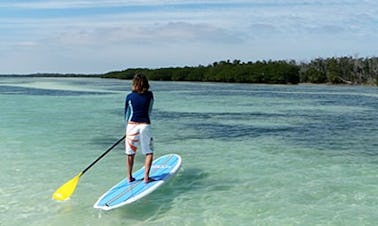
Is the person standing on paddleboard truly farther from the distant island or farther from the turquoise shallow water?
the distant island

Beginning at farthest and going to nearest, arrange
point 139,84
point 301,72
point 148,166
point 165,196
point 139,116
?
1. point 301,72
2. point 165,196
3. point 148,166
4. point 139,116
5. point 139,84

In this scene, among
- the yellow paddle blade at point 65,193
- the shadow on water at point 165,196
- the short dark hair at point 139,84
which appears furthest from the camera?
the yellow paddle blade at point 65,193

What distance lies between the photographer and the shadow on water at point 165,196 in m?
7.05

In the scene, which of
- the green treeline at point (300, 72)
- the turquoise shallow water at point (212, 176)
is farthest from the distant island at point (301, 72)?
the turquoise shallow water at point (212, 176)

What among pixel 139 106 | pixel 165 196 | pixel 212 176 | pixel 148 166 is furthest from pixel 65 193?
pixel 212 176

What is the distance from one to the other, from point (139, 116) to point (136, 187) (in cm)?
113

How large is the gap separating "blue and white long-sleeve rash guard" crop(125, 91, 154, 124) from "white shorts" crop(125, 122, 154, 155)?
94 mm

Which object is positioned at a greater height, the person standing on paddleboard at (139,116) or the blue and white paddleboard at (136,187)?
the person standing on paddleboard at (139,116)

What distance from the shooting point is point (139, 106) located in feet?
24.1

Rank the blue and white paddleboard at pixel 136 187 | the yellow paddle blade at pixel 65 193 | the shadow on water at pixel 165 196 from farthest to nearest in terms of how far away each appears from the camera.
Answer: the yellow paddle blade at pixel 65 193
the shadow on water at pixel 165 196
the blue and white paddleboard at pixel 136 187

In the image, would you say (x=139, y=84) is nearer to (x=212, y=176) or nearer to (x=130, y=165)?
(x=130, y=165)

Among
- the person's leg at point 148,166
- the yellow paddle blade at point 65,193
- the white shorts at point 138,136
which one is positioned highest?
the white shorts at point 138,136

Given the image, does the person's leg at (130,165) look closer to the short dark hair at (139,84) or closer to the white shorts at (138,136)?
the white shorts at (138,136)

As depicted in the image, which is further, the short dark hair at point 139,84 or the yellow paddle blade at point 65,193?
the yellow paddle blade at point 65,193
